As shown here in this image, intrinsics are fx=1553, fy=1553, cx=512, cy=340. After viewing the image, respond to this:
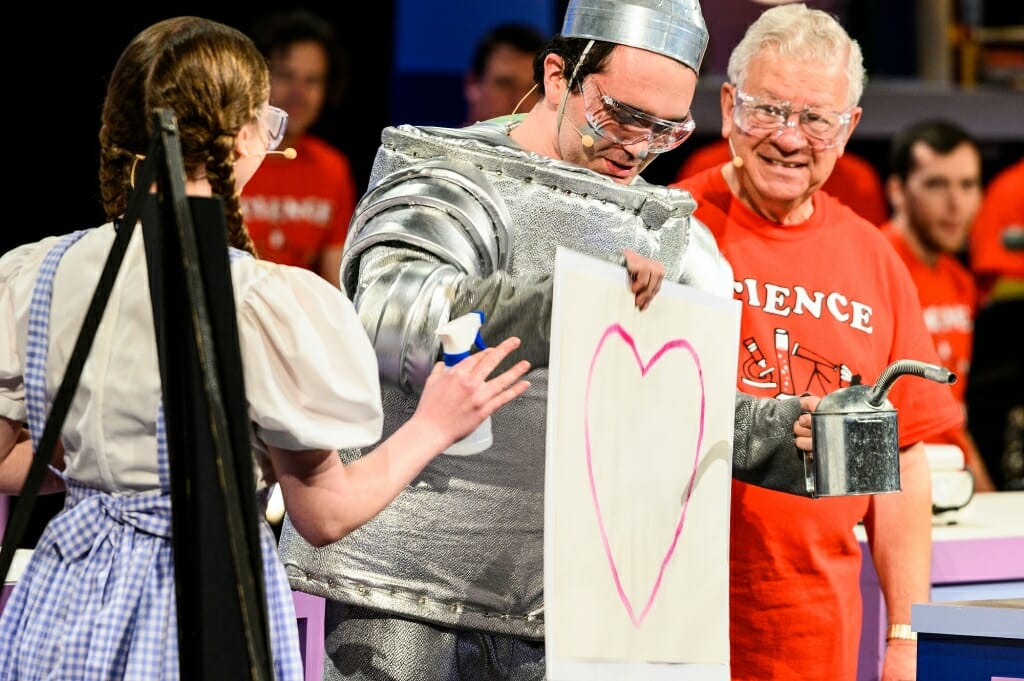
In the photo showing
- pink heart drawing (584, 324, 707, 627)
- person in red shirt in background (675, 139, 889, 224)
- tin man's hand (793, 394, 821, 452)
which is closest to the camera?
pink heart drawing (584, 324, 707, 627)

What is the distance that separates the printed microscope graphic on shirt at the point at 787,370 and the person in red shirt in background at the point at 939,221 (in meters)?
2.75

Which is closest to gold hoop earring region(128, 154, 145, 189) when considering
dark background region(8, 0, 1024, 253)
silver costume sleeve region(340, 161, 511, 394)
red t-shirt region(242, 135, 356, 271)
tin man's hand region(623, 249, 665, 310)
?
silver costume sleeve region(340, 161, 511, 394)

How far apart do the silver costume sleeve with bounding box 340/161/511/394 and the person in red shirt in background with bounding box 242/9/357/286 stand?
9.14 feet

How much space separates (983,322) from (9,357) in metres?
5.09

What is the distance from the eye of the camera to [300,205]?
4.81 m

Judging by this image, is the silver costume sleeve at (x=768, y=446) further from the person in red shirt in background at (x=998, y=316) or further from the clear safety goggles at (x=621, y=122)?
the person in red shirt in background at (x=998, y=316)

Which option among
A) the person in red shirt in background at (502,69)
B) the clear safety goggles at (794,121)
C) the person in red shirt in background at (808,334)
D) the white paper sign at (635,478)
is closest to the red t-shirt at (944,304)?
the person in red shirt in background at (502,69)

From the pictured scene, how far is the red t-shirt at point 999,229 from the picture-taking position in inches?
231

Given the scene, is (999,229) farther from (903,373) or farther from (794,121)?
(903,373)

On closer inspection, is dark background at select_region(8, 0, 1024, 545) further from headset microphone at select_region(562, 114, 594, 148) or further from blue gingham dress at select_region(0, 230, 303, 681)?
blue gingham dress at select_region(0, 230, 303, 681)

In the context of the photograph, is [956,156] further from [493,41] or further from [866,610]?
[866,610]

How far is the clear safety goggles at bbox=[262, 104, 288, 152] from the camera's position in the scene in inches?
64.9

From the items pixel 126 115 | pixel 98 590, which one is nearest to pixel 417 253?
pixel 126 115

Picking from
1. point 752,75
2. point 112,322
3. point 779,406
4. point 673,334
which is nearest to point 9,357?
point 112,322
